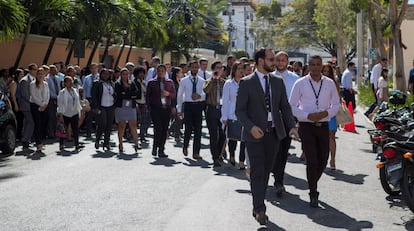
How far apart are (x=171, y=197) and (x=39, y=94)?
6.52 meters

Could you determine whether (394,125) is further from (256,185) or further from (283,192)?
(256,185)

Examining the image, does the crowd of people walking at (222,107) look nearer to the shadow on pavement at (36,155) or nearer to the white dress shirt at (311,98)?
the white dress shirt at (311,98)

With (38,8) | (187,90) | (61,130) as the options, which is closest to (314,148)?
(187,90)

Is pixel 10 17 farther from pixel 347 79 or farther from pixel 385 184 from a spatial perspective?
pixel 385 184

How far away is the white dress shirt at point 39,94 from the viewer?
1491 cm

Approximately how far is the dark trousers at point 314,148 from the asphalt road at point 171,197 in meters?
0.44

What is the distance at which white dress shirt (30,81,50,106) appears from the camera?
1491 cm

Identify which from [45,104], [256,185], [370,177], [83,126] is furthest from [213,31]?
[256,185]

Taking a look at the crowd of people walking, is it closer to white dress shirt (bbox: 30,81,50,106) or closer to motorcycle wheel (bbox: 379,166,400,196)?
white dress shirt (bbox: 30,81,50,106)

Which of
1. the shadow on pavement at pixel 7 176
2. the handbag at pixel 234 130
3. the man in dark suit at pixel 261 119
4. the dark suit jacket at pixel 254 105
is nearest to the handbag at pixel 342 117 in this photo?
the handbag at pixel 234 130

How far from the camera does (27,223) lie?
25.8ft

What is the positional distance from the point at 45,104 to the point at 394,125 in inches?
323

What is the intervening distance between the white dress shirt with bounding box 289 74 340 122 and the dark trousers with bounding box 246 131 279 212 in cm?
131

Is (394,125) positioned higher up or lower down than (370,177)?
higher up
